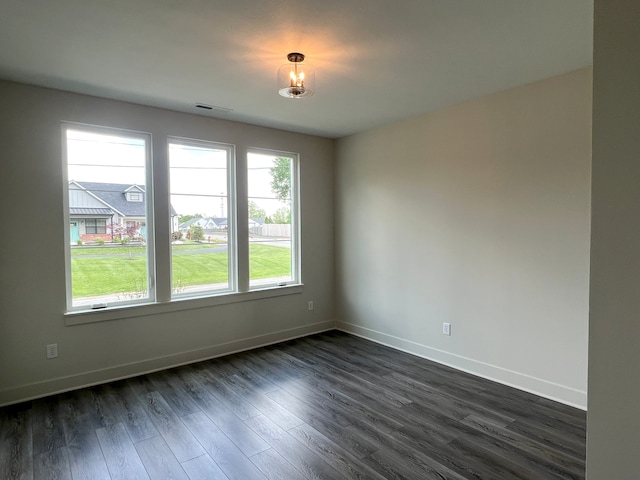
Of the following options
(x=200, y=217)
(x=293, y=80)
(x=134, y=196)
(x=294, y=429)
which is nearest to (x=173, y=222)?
(x=200, y=217)

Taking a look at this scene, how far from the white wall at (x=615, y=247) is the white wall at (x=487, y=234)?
1.97 m

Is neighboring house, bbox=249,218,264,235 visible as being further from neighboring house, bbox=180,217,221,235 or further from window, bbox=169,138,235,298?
neighboring house, bbox=180,217,221,235

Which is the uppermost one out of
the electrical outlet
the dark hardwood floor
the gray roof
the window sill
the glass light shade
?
the glass light shade

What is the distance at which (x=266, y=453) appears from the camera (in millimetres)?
2324

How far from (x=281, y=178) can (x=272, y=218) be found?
54 cm

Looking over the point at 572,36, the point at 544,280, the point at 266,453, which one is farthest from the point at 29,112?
the point at 544,280

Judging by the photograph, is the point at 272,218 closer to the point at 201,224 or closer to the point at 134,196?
the point at 201,224

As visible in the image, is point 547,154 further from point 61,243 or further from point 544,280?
point 61,243

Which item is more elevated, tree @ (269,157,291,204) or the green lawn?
tree @ (269,157,291,204)

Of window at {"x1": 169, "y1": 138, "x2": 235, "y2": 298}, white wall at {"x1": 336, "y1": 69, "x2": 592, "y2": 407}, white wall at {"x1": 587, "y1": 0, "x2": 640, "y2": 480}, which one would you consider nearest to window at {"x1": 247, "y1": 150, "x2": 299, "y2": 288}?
window at {"x1": 169, "y1": 138, "x2": 235, "y2": 298}

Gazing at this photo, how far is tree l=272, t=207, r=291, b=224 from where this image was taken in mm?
4695

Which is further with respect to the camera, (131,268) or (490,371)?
(131,268)

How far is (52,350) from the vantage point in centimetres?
318

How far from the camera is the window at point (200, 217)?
3.91 m
